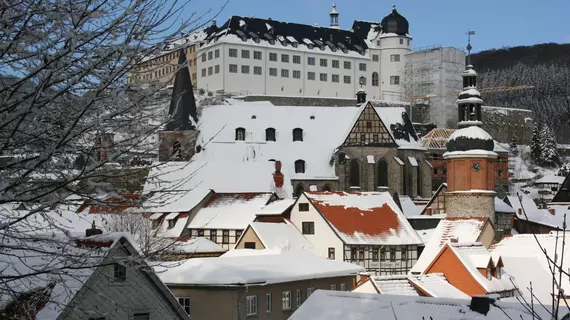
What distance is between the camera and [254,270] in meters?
28.5

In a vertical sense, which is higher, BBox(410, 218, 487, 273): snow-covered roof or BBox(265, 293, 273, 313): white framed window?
BBox(410, 218, 487, 273): snow-covered roof

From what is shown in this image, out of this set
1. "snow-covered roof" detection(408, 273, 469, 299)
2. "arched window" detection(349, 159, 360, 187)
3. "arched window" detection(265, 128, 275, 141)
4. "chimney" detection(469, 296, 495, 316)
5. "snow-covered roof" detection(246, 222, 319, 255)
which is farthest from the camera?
"arched window" detection(265, 128, 275, 141)

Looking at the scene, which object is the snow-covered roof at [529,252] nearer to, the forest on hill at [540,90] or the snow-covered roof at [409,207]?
the snow-covered roof at [409,207]

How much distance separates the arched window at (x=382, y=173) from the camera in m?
65.6

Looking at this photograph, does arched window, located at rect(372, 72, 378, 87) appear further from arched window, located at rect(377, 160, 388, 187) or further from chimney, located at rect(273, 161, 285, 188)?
chimney, located at rect(273, 161, 285, 188)

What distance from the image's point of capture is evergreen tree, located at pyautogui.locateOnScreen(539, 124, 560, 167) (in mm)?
106438

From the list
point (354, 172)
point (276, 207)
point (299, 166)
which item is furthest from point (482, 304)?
point (354, 172)

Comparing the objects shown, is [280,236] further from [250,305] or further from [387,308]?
[387,308]

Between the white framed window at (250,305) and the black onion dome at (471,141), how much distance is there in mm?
26529

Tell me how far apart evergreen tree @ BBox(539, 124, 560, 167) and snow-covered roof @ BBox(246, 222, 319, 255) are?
66.9m

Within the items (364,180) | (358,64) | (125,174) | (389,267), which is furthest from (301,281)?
(358,64)

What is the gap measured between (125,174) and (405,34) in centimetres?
10284

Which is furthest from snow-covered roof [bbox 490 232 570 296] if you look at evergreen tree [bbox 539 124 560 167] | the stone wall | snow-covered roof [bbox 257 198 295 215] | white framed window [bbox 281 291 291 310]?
evergreen tree [bbox 539 124 560 167]

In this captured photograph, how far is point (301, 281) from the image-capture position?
29875mm
